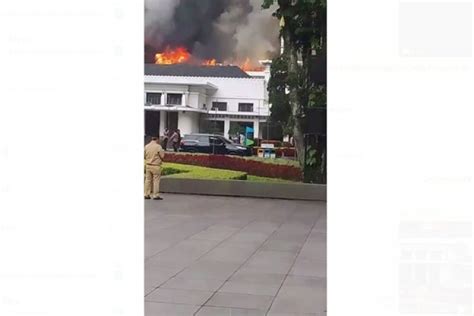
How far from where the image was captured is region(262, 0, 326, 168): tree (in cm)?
1216

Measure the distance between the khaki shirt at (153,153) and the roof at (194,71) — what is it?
9.02 feet

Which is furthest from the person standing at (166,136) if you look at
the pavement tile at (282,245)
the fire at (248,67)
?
the pavement tile at (282,245)

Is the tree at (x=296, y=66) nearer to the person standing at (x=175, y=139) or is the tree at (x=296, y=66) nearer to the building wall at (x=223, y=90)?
the building wall at (x=223, y=90)

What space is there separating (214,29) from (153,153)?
12.0 ft

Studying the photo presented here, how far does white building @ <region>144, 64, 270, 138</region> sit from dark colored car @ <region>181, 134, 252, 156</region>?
0.56ft

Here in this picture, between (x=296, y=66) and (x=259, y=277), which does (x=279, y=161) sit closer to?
(x=296, y=66)

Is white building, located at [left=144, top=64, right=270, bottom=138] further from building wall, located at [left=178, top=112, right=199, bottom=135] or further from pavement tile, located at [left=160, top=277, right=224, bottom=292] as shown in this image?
pavement tile, located at [left=160, top=277, right=224, bottom=292]

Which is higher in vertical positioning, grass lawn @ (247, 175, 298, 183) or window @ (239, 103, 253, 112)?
window @ (239, 103, 253, 112)

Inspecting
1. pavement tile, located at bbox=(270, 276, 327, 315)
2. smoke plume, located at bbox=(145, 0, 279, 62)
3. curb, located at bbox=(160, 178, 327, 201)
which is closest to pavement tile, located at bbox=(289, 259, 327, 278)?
pavement tile, located at bbox=(270, 276, 327, 315)

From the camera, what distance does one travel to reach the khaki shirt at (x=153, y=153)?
10.9 meters

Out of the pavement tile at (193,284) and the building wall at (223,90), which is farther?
the building wall at (223,90)
